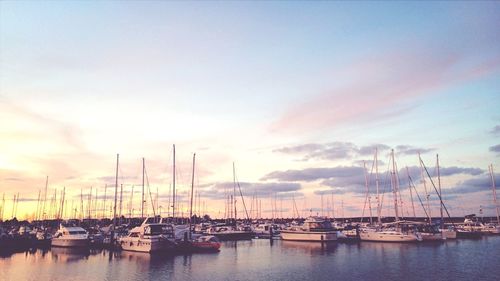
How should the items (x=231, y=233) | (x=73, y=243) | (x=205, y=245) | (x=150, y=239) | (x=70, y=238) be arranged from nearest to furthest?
(x=150, y=239), (x=205, y=245), (x=73, y=243), (x=70, y=238), (x=231, y=233)

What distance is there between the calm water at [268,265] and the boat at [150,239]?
5.50 feet

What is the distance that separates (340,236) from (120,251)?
46327mm

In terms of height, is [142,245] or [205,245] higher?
[142,245]

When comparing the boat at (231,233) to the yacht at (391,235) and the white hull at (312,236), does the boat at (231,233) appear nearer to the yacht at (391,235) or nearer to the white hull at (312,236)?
the white hull at (312,236)

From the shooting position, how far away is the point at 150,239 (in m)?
60.1

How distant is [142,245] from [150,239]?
2138 millimetres

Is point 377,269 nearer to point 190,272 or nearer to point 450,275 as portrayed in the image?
point 450,275

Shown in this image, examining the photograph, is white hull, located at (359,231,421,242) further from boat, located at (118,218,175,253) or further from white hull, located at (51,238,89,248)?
white hull, located at (51,238,89,248)

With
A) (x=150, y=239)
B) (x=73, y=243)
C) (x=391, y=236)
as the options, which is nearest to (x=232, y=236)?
(x=391, y=236)

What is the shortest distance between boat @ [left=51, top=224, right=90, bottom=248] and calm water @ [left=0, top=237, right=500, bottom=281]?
176 inches

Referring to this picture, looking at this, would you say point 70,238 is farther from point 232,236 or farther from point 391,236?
point 391,236

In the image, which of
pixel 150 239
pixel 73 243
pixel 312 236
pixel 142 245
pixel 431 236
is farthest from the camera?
pixel 312 236

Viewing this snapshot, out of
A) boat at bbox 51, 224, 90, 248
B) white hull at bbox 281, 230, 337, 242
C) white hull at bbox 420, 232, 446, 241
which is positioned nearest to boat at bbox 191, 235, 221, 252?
boat at bbox 51, 224, 90, 248

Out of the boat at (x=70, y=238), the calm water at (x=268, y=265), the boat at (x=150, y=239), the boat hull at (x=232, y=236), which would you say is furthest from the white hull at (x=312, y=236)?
the boat at (x=70, y=238)
